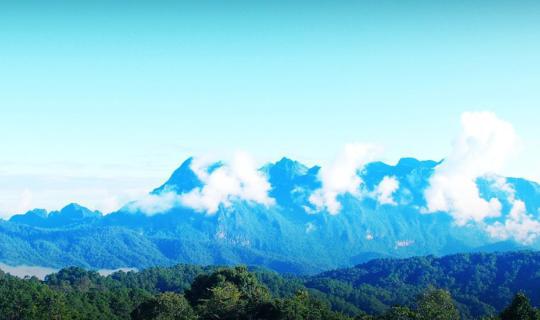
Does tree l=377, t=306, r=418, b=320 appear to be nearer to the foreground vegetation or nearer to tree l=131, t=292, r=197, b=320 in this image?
the foreground vegetation

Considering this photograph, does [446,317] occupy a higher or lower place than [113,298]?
lower

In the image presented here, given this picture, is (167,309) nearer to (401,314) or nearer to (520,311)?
(401,314)

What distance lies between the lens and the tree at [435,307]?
7256 cm

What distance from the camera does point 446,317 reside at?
239 ft

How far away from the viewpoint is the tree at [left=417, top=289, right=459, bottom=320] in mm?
72562

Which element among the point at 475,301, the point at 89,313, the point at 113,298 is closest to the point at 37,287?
the point at 113,298

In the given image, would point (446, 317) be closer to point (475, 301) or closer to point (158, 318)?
point (158, 318)

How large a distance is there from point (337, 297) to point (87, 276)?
283 ft

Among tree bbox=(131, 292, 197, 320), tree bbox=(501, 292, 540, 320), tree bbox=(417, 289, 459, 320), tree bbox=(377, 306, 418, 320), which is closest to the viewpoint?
tree bbox=(501, 292, 540, 320)

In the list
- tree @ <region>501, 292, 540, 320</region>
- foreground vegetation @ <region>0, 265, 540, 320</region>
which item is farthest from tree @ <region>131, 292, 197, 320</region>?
tree @ <region>501, 292, 540, 320</region>

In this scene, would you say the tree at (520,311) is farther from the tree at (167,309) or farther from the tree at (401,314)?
the tree at (167,309)

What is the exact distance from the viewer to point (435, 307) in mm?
74312

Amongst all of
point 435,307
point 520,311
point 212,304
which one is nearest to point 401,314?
point 435,307

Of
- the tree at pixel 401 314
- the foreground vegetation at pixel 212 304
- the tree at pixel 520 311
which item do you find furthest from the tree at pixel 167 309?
the tree at pixel 520 311
